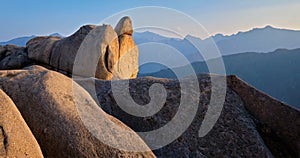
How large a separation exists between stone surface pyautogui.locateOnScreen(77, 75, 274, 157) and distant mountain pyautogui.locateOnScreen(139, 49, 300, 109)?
86.3 metres

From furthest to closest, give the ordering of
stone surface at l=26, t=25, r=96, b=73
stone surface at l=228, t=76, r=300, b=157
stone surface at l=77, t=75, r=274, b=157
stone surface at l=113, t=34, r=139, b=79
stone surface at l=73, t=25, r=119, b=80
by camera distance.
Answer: stone surface at l=113, t=34, r=139, b=79 < stone surface at l=26, t=25, r=96, b=73 < stone surface at l=73, t=25, r=119, b=80 < stone surface at l=228, t=76, r=300, b=157 < stone surface at l=77, t=75, r=274, b=157

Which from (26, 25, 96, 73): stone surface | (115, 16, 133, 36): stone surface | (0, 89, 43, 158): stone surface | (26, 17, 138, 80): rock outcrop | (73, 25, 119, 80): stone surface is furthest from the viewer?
(115, 16, 133, 36): stone surface

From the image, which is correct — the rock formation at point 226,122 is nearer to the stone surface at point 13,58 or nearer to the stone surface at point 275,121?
the stone surface at point 275,121

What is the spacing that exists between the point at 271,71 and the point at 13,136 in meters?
132

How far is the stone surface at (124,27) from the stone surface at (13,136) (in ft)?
64.4

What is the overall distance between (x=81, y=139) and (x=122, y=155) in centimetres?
71

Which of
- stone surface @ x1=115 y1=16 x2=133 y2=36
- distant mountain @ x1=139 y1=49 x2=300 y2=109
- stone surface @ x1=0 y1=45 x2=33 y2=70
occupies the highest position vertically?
stone surface @ x1=115 y1=16 x2=133 y2=36

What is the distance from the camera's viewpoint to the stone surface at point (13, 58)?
22781 millimetres

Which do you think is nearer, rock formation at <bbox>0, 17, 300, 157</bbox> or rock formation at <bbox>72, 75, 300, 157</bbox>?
rock formation at <bbox>0, 17, 300, 157</bbox>

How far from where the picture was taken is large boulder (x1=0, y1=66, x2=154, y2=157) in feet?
14.6

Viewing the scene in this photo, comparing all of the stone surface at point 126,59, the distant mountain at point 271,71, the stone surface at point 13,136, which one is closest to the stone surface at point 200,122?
the stone surface at point 13,136

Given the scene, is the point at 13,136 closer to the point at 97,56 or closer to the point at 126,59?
the point at 97,56

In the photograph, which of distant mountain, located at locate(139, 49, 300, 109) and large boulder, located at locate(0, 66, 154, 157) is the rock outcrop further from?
distant mountain, located at locate(139, 49, 300, 109)

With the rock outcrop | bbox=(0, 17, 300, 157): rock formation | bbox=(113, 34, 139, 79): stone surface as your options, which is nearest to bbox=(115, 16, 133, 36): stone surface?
the rock outcrop
